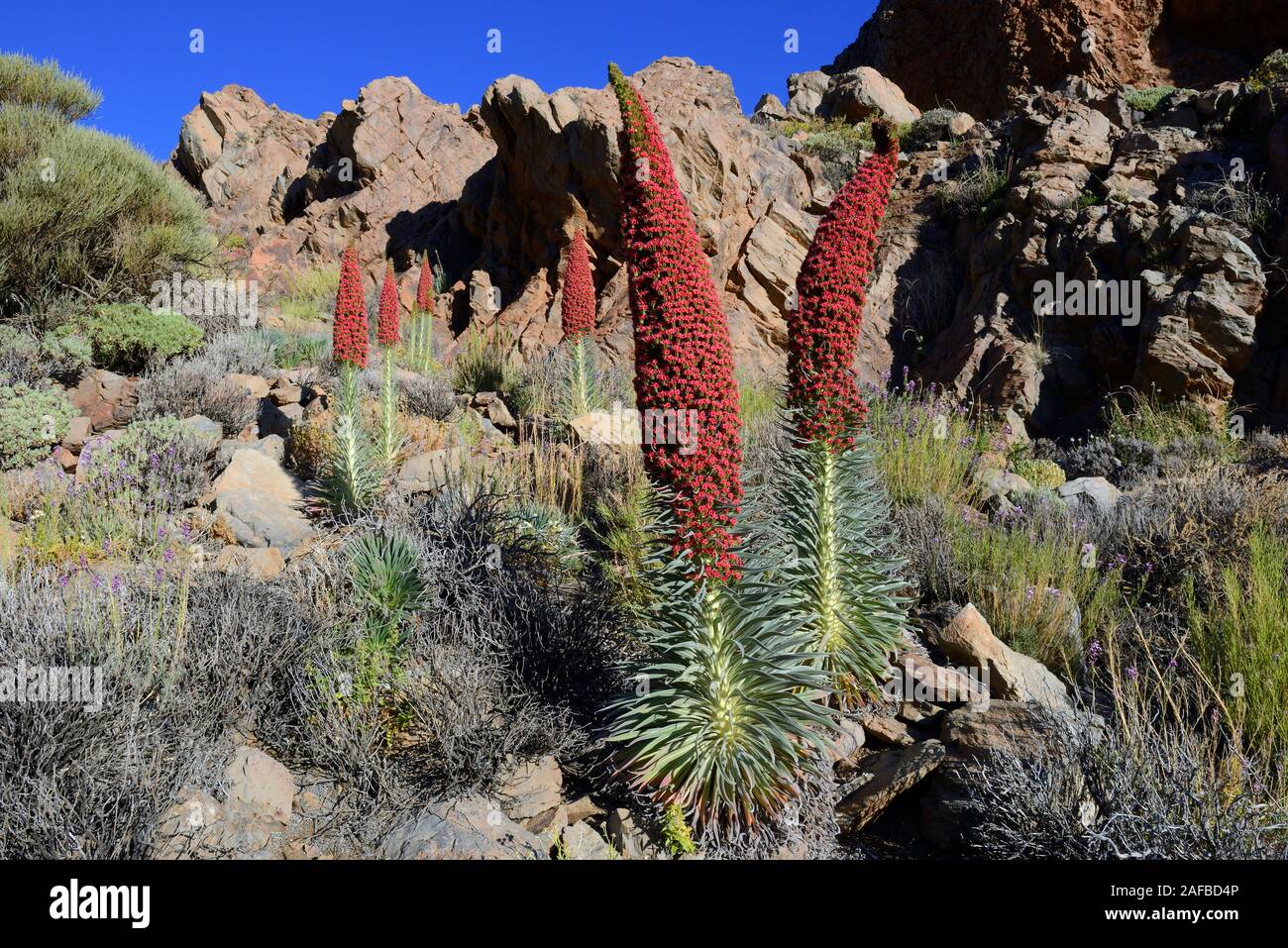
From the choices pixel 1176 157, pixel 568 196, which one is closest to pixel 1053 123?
pixel 1176 157

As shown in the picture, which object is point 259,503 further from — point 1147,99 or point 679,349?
point 1147,99

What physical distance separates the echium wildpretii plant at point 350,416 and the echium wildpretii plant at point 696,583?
11.0 ft

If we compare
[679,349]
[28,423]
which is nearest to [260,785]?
[679,349]

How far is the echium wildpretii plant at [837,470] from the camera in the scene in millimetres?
2924

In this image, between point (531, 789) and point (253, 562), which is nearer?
point (531, 789)

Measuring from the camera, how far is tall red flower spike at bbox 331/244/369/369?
17.3 ft

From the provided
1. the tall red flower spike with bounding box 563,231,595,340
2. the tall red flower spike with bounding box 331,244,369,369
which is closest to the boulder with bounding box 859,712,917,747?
the tall red flower spike with bounding box 331,244,369,369

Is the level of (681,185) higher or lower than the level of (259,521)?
higher

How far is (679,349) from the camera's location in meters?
2.30

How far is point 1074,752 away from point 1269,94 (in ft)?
30.2

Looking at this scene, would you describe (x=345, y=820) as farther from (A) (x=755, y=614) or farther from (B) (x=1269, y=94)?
(B) (x=1269, y=94)

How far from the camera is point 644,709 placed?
2484 millimetres

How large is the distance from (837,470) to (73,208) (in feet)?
33.7

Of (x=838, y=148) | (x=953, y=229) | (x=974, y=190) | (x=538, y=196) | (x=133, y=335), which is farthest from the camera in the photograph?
(x=838, y=148)
